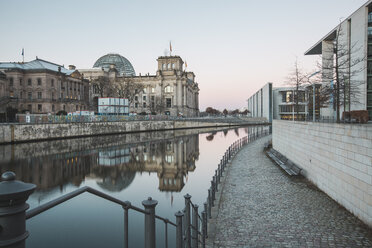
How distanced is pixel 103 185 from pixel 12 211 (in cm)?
1719

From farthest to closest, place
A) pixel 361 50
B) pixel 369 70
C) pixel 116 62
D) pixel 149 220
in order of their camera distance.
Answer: pixel 116 62
pixel 369 70
pixel 361 50
pixel 149 220

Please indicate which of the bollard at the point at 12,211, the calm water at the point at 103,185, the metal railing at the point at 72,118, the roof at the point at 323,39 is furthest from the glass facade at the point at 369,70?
the metal railing at the point at 72,118

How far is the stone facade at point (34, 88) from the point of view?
68562 millimetres

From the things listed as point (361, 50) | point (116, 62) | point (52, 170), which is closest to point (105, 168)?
point (52, 170)

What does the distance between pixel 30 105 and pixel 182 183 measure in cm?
6955

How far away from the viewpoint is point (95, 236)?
10.3 meters

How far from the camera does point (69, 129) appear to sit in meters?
48.5

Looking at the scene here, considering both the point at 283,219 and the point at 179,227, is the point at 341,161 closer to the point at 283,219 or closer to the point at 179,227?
the point at 283,219

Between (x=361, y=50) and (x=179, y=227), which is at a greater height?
(x=361, y=50)

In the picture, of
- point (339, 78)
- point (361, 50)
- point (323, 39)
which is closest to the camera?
point (339, 78)

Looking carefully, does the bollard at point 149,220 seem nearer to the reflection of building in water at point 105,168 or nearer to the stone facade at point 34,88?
the reflection of building in water at point 105,168

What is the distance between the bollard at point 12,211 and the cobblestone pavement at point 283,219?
273 inches

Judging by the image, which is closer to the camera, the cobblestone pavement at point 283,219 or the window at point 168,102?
the cobblestone pavement at point 283,219

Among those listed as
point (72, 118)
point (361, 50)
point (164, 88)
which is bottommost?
point (72, 118)
